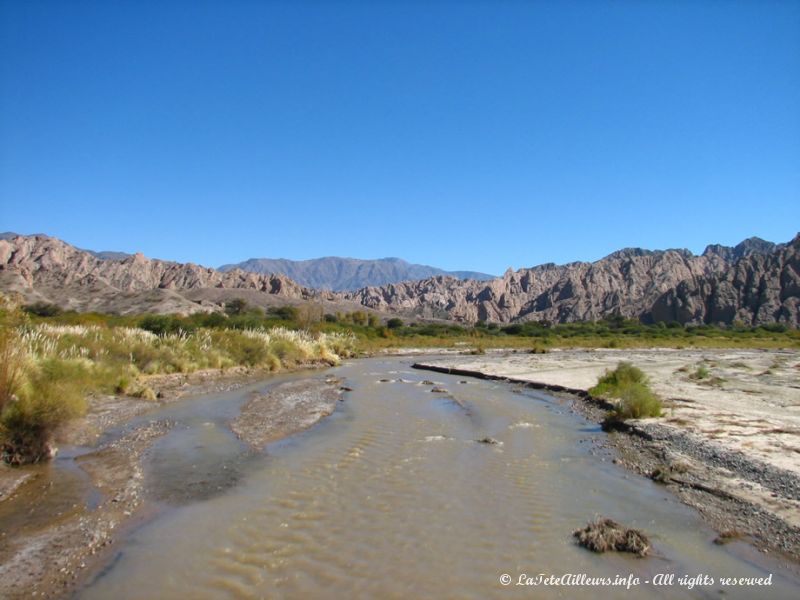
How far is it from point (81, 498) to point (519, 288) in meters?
190

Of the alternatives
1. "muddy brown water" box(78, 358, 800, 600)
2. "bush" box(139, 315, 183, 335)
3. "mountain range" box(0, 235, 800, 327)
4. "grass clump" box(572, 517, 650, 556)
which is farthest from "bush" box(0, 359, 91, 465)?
"mountain range" box(0, 235, 800, 327)

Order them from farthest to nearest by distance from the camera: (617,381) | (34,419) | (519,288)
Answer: (519,288), (617,381), (34,419)

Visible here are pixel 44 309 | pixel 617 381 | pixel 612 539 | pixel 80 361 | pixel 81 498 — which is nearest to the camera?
pixel 612 539

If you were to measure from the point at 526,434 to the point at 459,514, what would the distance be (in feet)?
19.3

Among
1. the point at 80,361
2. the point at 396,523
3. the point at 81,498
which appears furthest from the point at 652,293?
the point at 81,498

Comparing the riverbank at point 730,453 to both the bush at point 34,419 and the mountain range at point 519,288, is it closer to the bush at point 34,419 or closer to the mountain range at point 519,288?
the bush at point 34,419

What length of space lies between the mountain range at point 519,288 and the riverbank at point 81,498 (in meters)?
61.5

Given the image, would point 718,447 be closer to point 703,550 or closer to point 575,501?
point 575,501

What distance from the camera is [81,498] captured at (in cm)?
708

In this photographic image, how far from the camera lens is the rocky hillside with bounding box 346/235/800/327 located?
10994 cm

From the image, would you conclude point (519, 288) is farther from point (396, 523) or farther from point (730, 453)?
point (396, 523)

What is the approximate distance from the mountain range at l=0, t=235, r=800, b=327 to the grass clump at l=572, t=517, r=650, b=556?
230 feet

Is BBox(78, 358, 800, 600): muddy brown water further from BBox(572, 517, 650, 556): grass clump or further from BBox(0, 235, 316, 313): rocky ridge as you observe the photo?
BBox(0, 235, 316, 313): rocky ridge

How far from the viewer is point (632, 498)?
768cm
